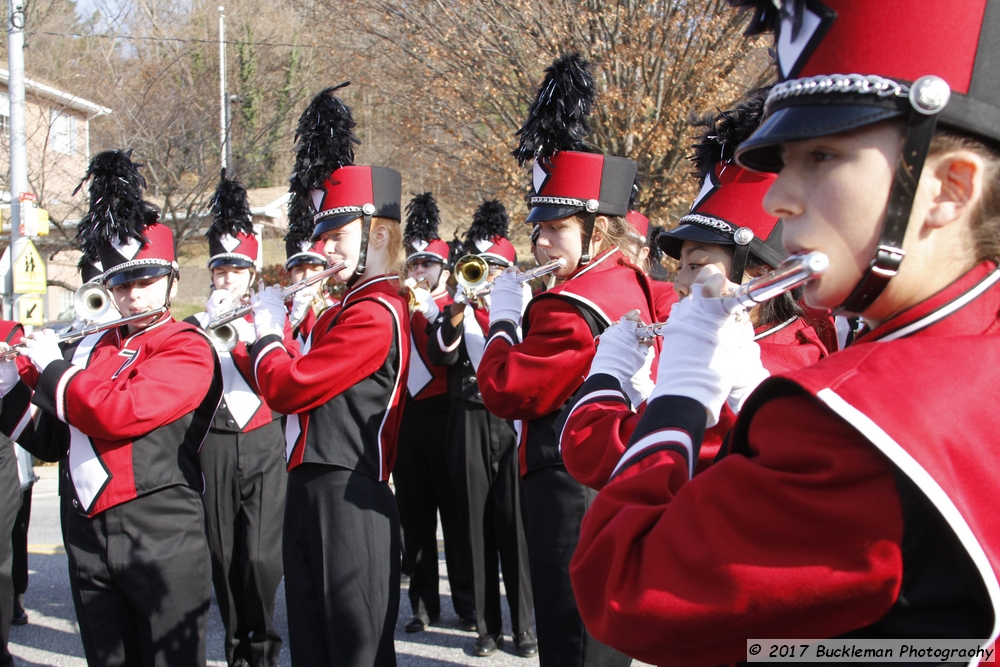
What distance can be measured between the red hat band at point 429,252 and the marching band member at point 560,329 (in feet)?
11.9

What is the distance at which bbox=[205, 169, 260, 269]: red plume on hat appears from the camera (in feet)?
20.2

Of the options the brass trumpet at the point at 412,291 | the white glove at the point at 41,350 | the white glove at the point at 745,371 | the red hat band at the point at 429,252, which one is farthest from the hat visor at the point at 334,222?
the red hat band at the point at 429,252

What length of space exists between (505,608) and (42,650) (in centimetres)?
275

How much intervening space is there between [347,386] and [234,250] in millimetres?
3096

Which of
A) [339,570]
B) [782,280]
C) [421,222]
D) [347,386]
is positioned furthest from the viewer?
[421,222]

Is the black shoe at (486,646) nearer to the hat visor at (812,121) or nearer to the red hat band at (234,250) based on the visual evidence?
the red hat band at (234,250)

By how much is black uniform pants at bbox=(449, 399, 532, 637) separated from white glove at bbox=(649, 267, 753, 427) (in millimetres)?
3633

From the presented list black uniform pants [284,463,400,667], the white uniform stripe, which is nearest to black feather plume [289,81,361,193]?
black uniform pants [284,463,400,667]

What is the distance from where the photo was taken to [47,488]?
32.1ft

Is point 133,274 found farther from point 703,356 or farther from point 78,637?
point 703,356

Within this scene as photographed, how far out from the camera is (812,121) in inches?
47.4

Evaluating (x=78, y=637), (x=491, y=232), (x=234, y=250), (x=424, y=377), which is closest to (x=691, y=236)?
(x=424, y=377)

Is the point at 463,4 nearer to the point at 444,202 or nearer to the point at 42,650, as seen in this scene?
the point at 444,202

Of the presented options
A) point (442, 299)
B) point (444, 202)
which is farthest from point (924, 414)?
point (444, 202)
